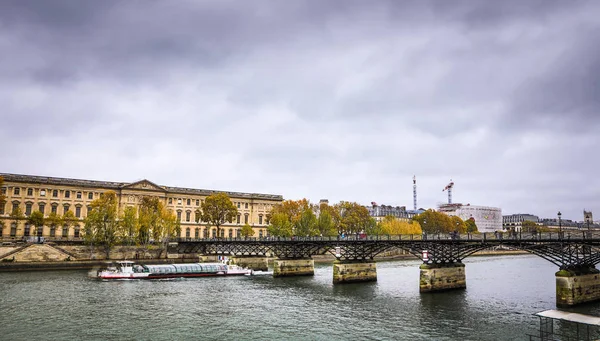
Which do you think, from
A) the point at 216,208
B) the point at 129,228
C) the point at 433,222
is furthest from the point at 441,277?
the point at 433,222

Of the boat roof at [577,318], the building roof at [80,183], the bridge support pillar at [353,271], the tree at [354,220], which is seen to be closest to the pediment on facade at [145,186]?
the building roof at [80,183]

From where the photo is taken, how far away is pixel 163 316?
40812 millimetres

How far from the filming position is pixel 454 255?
189 feet

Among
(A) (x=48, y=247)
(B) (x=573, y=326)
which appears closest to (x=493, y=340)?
(B) (x=573, y=326)

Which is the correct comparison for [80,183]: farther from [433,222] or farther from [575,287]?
[433,222]

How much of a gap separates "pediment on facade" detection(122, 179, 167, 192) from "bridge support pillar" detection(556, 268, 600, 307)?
117419 millimetres

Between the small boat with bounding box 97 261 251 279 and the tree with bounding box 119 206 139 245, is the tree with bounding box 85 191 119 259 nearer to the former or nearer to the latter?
the tree with bounding box 119 206 139 245

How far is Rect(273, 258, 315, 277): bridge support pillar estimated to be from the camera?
75.7m

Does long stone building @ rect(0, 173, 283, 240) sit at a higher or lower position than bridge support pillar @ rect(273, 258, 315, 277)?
higher

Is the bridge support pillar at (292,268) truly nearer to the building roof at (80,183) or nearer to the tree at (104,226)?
the tree at (104,226)

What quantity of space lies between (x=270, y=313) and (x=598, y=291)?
32.4 meters

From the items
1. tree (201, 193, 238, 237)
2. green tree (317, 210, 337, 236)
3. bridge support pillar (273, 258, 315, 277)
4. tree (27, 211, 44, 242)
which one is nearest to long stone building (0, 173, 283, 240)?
tree (27, 211, 44, 242)

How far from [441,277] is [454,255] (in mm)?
3686

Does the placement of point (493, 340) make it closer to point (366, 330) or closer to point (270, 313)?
point (366, 330)
